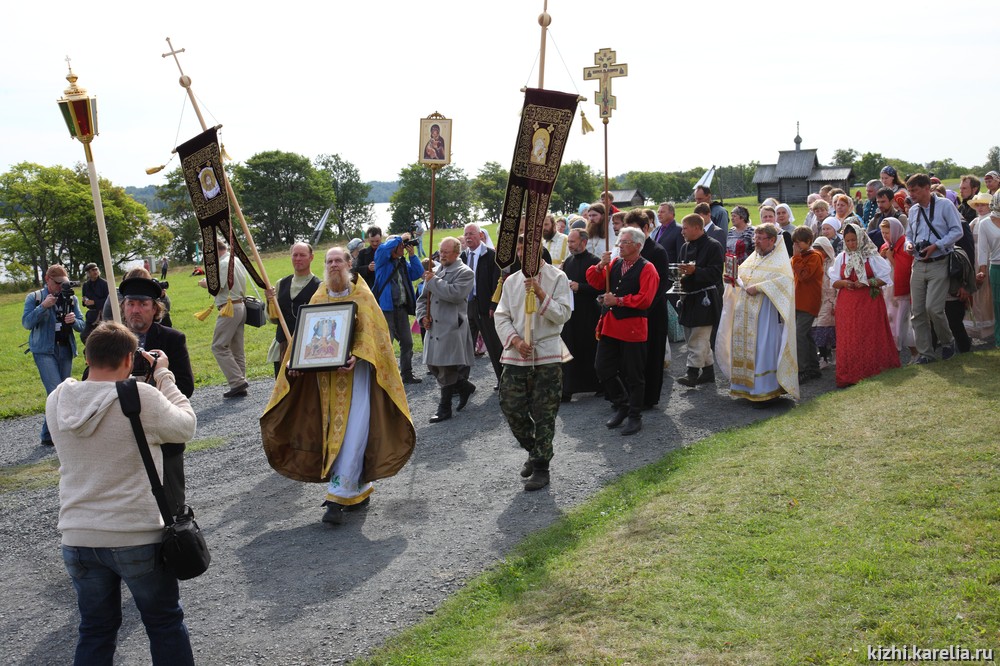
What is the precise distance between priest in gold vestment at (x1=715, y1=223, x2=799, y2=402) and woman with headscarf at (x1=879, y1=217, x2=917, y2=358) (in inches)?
85.7

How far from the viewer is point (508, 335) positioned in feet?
25.0

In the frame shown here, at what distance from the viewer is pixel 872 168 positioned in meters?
93.1

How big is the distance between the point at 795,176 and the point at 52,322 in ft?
224

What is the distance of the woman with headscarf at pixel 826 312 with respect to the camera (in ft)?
37.1

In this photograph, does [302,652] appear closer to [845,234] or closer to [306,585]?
[306,585]

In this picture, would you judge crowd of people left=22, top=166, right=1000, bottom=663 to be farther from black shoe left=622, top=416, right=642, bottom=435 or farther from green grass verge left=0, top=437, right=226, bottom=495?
green grass verge left=0, top=437, right=226, bottom=495

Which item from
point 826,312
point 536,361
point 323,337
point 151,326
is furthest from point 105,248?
point 826,312

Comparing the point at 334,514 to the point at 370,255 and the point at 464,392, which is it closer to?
the point at 464,392

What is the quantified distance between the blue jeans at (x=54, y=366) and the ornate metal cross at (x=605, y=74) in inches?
302

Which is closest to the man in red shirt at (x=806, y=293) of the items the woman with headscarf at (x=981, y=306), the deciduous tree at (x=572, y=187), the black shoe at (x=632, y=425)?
the woman with headscarf at (x=981, y=306)

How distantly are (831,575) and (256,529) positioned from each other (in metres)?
4.52

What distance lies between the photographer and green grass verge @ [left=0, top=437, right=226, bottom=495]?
363 inches

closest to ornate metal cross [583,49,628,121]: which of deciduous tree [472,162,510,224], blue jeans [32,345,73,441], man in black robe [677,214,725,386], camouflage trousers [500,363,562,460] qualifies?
man in black robe [677,214,725,386]

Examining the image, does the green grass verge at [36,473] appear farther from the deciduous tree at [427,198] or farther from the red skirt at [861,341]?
the deciduous tree at [427,198]
